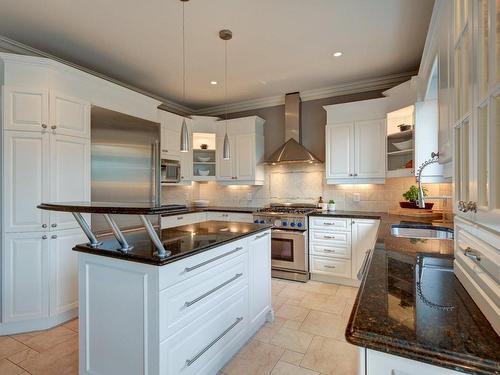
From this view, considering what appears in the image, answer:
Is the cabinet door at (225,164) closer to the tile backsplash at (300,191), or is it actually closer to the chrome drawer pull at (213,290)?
the tile backsplash at (300,191)

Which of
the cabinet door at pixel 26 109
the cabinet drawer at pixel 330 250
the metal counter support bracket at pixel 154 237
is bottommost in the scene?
the cabinet drawer at pixel 330 250

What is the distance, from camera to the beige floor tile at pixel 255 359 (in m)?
1.89

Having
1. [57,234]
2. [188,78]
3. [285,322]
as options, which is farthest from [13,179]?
[285,322]

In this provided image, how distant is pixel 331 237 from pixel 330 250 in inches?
7.1

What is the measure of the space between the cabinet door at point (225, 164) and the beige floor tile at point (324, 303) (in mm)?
2382

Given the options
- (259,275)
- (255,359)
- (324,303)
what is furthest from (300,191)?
(255,359)

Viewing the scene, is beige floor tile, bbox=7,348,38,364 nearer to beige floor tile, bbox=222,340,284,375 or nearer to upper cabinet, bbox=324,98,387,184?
beige floor tile, bbox=222,340,284,375

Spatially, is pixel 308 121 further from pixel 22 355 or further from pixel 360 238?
pixel 22 355

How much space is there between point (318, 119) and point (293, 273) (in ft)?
8.14

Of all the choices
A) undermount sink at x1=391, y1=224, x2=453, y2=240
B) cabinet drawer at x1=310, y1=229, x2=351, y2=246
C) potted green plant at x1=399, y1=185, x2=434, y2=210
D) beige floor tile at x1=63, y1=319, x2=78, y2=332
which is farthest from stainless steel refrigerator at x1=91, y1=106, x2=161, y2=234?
potted green plant at x1=399, y1=185, x2=434, y2=210

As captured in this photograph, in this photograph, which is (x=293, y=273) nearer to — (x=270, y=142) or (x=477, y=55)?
(x=270, y=142)

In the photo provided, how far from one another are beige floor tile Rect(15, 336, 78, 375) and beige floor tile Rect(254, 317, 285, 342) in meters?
1.43

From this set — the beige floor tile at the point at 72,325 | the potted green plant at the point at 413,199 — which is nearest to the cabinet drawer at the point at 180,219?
the beige floor tile at the point at 72,325

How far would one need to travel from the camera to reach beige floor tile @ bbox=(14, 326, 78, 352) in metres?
2.22
